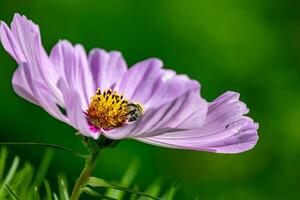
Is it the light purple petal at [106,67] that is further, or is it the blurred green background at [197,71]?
the blurred green background at [197,71]

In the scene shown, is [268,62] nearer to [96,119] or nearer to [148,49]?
[148,49]

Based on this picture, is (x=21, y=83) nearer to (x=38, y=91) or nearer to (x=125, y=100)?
(x=38, y=91)

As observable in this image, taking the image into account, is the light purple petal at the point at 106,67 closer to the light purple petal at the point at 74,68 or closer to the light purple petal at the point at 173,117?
the light purple petal at the point at 74,68

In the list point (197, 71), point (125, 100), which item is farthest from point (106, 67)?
point (197, 71)

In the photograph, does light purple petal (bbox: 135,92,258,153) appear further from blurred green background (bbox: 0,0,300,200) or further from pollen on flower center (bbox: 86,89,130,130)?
blurred green background (bbox: 0,0,300,200)

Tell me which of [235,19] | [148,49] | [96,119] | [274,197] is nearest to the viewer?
[96,119]

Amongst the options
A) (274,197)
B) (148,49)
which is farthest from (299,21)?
(274,197)

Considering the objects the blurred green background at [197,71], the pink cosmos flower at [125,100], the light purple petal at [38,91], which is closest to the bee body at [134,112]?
the pink cosmos flower at [125,100]

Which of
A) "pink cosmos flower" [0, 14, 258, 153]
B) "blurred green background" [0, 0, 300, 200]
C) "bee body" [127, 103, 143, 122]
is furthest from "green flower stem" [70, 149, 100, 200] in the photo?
"blurred green background" [0, 0, 300, 200]
